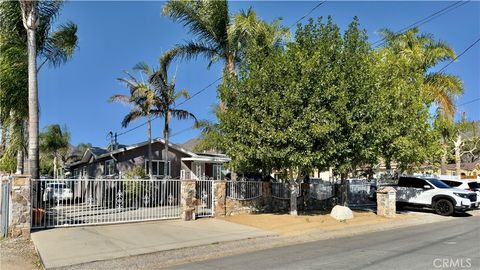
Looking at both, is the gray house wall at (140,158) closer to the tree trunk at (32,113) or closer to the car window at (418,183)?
the tree trunk at (32,113)

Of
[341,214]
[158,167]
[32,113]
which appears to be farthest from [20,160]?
[341,214]

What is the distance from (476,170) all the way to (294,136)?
179 ft

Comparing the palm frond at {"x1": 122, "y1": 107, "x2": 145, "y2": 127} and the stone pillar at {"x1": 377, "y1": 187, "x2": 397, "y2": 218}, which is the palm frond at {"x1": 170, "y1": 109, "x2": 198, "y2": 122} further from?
the stone pillar at {"x1": 377, "y1": 187, "x2": 397, "y2": 218}

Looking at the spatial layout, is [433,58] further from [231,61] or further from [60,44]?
[60,44]

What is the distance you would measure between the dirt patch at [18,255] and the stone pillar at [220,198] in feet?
23.0

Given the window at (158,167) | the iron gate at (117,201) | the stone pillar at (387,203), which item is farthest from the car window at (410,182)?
the window at (158,167)

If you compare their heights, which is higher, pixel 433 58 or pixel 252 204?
pixel 433 58

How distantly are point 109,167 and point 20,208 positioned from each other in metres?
16.6

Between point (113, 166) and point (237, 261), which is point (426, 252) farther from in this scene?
point (113, 166)

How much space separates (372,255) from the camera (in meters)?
9.84

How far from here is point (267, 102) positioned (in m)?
15.4

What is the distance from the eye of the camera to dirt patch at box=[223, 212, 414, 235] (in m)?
14.9

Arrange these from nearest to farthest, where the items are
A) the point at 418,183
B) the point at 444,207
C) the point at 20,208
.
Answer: the point at 20,208
the point at 444,207
the point at 418,183

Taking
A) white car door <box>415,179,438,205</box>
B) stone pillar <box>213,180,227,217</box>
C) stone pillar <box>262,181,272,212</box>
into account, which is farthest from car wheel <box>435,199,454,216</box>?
stone pillar <box>213,180,227,217</box>
